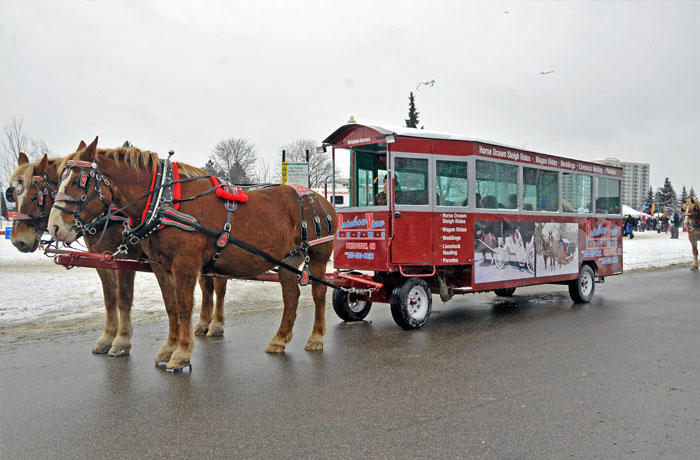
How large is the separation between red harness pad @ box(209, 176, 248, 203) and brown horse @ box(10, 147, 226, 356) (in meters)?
1.16

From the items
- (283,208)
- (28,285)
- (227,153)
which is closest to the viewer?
(283,208)

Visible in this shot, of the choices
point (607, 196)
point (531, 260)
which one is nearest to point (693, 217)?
point (607, 196)

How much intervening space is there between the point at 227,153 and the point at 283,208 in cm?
5472

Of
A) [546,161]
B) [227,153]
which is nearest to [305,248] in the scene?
[546,161]

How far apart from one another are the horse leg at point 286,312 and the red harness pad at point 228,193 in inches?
40.4

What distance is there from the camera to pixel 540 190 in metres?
9.40

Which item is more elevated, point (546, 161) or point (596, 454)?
point (546, 161)

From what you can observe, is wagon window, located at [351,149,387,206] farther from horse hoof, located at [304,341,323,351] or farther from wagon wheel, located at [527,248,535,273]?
wagon wheel, located at [527,248,535,273]

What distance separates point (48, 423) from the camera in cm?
387

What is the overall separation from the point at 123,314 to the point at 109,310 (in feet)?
1.04

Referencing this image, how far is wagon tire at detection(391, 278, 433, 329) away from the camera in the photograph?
7207 mm

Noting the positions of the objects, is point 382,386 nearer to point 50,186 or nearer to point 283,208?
point 283,208

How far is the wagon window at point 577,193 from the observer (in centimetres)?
1004

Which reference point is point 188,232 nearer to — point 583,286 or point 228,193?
point 228,193
